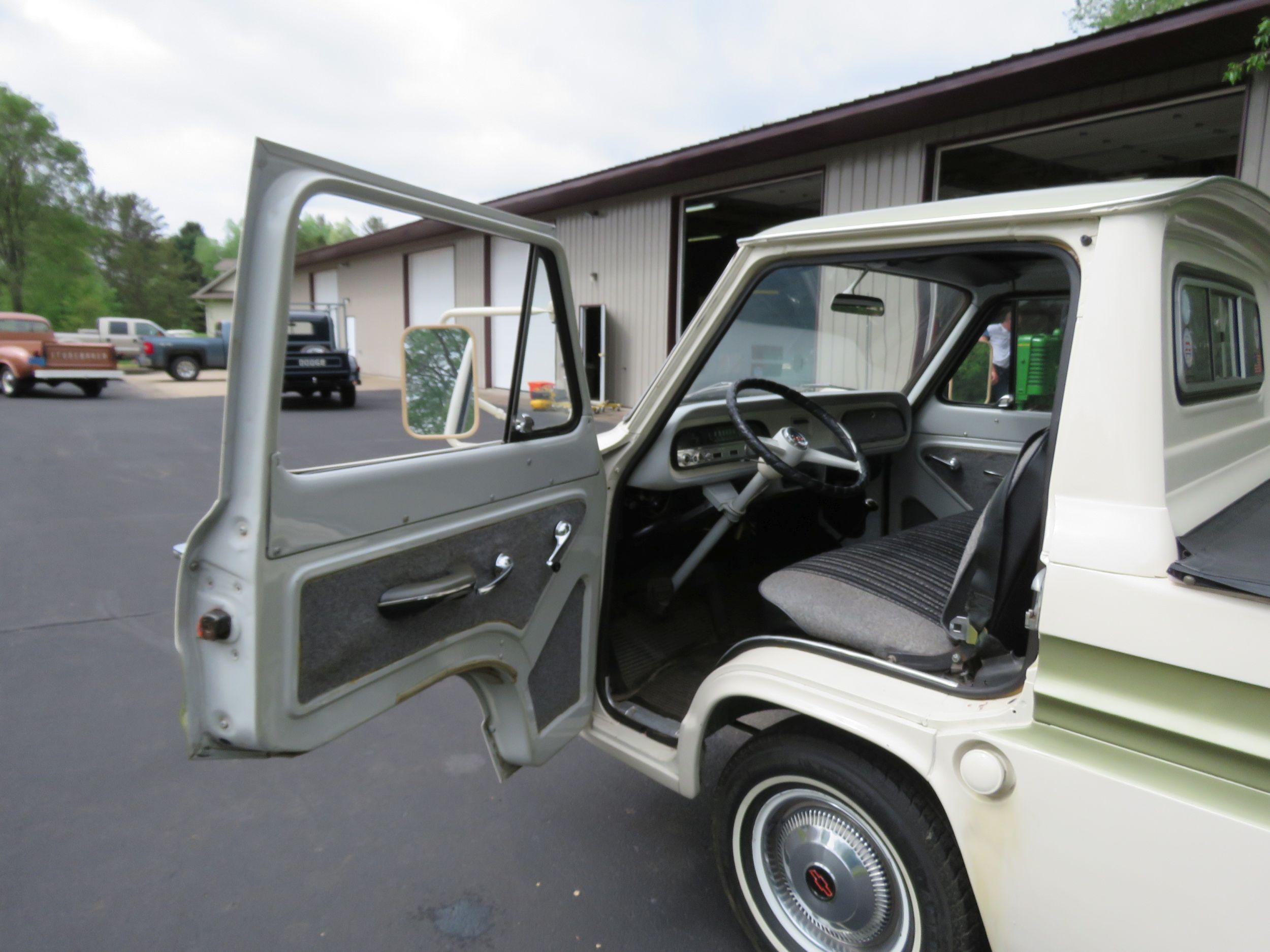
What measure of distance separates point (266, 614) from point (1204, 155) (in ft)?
38.6

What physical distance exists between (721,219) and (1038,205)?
12.9 meters

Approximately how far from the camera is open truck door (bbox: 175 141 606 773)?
1.43 m

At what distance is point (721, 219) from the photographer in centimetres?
1370

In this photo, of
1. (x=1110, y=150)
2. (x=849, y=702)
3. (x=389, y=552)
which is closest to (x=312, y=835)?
(x=389, y=552)

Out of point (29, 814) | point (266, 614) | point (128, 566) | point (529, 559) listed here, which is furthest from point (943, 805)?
point (128, 566)

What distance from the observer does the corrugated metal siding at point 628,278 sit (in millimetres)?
12969

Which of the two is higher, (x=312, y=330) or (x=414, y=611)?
(x=312, y=330)

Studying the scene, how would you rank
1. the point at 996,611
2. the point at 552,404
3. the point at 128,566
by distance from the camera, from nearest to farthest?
the point at 996,611 → the point at 552,404 → the point at 128,566

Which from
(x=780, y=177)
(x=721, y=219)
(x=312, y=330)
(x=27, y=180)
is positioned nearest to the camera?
(x=780, y=177)

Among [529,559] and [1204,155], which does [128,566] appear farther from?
[1204,155]

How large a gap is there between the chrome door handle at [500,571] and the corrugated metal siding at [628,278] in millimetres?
10879

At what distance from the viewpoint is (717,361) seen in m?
2.38

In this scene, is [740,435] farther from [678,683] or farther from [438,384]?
[438,384]

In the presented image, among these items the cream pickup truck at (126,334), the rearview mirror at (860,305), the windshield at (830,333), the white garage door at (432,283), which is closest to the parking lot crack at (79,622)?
the windshield at (830,333)
